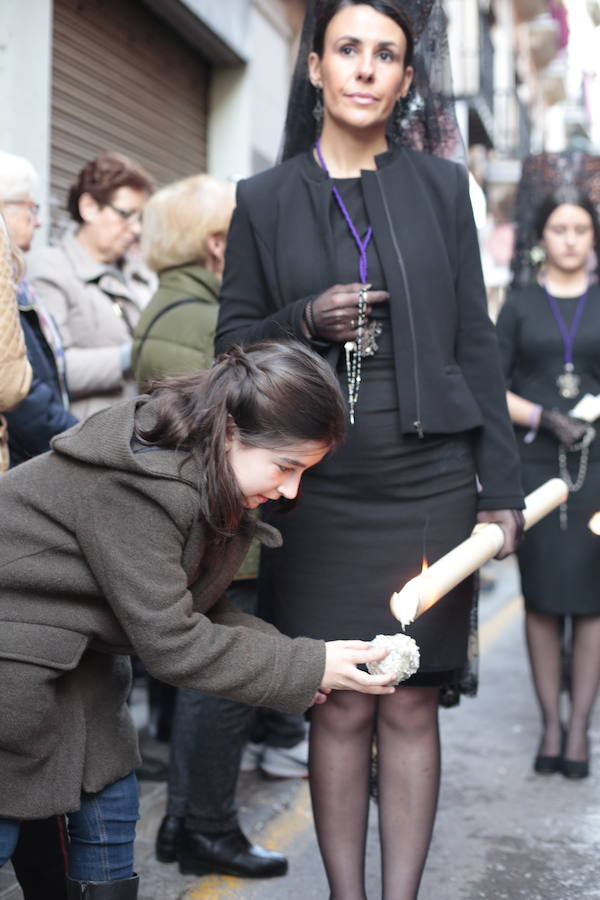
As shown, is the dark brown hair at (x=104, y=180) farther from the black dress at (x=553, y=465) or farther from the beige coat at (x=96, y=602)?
the beige coat at (x=96, y=602)

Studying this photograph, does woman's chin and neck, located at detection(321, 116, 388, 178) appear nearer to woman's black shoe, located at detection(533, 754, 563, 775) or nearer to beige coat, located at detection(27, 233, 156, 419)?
beige coat, located at detection(27, 233, 156, 419)

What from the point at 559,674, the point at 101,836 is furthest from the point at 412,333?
the point at 559,674

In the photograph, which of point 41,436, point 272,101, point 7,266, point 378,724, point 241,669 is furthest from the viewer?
point 272,101

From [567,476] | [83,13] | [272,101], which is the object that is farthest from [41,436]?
[272,101]

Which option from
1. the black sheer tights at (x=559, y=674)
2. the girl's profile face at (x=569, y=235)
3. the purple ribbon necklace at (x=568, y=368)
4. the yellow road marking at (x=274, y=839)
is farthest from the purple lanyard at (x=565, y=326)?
the yellow road marking at (x=274, y=839)

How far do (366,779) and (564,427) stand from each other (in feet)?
6.68

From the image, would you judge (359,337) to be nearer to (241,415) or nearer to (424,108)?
(241,415)

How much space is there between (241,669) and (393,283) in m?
0.99

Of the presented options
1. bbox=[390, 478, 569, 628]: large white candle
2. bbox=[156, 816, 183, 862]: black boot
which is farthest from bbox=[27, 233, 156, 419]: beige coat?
bbox=[390, 478, 569, 628]: large white candle

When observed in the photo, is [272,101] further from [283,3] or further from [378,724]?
[378,724]

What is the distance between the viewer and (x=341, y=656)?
6.98 ft

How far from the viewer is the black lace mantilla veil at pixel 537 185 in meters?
5.06

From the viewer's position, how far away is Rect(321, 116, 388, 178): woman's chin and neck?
283cm

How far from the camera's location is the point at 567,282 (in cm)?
471
